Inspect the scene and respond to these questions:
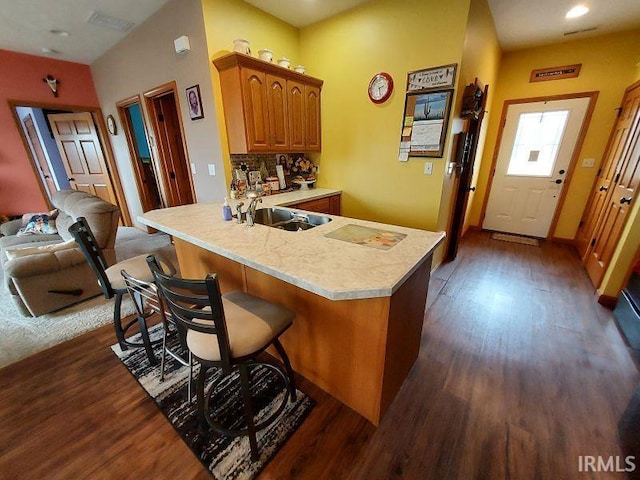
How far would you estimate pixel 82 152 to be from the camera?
4.55 meters

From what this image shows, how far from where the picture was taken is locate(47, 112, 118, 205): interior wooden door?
4355 mm

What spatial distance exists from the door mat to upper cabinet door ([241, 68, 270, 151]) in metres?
4.01

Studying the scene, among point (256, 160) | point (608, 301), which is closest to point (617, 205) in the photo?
point (608, 301)

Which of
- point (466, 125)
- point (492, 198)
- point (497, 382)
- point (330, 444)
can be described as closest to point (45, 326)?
point (330, 444)

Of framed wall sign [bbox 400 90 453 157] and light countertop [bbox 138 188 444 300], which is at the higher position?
framed wall sign [bbox 400 90 453 157]

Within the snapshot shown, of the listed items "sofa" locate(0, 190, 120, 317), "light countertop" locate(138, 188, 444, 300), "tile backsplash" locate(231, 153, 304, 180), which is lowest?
"sofa" locate(0, 190, 120, 317)

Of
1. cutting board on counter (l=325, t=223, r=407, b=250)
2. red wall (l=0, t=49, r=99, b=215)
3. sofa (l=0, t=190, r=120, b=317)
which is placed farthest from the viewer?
red wall (l=0, t=49, r=99, b=215)

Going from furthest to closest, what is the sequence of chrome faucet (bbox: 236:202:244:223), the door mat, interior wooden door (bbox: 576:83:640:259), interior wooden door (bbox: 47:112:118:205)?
interior wooden door (bbox: 47:112:118:205) < the door mat < interior wooden door (bbox: 576:83:640:259) < chrome faucet (bbox: 236:202:244:223)

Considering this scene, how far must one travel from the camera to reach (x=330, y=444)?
130cm

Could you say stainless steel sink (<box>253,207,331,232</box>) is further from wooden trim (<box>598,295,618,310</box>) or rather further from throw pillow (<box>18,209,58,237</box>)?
throw pillow (<box>18,209,58,237</box>)

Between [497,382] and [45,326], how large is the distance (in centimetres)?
354

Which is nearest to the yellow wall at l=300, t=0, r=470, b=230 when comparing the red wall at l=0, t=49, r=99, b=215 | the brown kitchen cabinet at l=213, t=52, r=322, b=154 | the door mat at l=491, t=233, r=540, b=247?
the brown kitchen cabinet at l=213, t=52, r=322, b=154

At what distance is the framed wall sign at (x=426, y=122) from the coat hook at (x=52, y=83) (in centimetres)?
513

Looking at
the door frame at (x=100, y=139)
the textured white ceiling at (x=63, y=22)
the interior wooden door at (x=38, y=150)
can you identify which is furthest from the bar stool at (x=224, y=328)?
the interior wooden door at (x=38, y=150)
